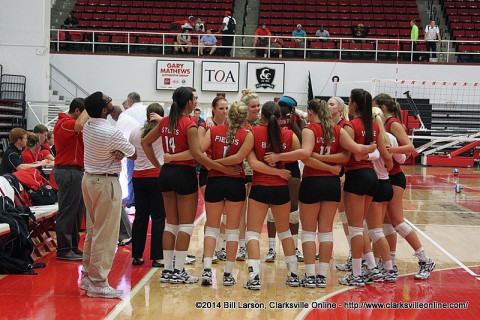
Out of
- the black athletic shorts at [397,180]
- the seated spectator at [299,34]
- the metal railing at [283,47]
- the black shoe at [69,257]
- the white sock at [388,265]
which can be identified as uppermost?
the seated spectator at [299,34]

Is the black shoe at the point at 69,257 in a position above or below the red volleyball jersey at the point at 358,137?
below

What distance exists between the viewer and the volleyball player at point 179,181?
6410 millimetres

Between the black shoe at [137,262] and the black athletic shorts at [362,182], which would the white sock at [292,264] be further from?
the black shoe at [137,262]

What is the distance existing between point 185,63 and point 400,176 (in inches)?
687

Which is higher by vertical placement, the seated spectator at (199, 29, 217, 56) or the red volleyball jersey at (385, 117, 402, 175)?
the seated spectator at (199, 29, 217, 56)

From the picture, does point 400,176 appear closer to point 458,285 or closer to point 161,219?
point 458,285

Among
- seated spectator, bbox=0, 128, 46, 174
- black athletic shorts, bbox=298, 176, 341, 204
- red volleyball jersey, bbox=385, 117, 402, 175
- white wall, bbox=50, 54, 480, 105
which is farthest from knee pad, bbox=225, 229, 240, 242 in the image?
white wall, bbox=50, 54, 480, 105

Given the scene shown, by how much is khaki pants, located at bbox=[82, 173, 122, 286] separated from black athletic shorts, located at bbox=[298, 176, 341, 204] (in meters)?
1.74

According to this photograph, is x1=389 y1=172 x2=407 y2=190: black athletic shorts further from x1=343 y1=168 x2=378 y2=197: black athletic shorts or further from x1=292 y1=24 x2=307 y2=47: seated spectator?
x1=292 y1=24 x2=307 y2=47: seated spectator

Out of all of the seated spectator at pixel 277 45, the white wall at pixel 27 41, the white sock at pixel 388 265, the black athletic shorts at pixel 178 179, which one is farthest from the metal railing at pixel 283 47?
the black athletic shorts at pixel 178 179

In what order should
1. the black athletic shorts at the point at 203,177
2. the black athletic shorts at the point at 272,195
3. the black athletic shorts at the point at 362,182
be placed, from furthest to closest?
the black athletic shorts at the point at 203,177 < the black athletic shorts at the point at 362,182 < the black athletic shorts at the point at 272,195

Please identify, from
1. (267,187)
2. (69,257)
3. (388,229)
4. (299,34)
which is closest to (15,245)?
(69,257)

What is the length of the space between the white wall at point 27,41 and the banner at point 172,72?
4.22 metres

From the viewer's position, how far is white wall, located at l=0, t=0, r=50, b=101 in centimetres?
2031
